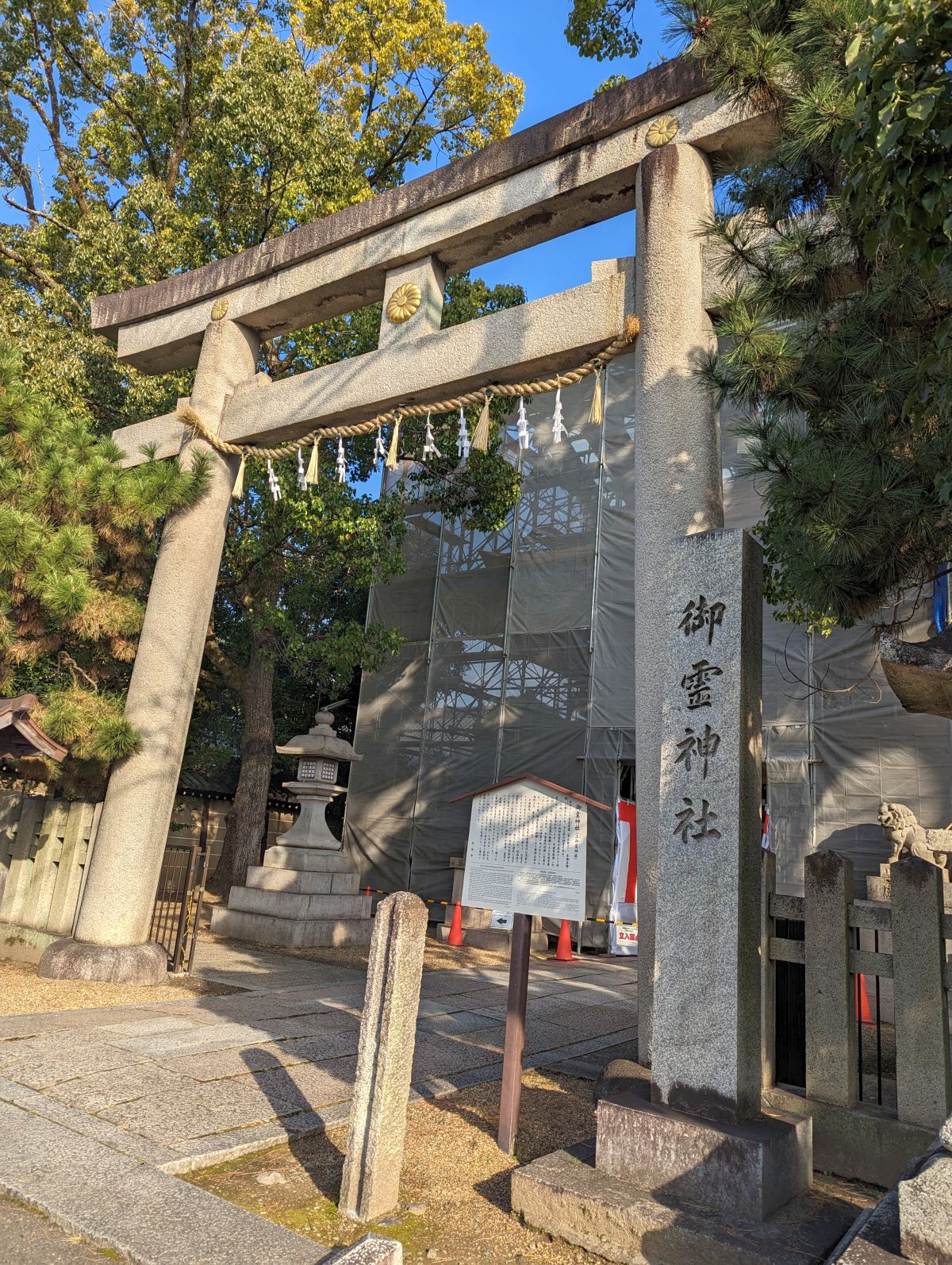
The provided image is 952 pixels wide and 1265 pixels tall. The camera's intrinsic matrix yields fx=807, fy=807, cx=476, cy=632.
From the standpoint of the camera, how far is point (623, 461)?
1307cm

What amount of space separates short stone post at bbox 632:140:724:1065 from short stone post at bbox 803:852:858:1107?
762 mm

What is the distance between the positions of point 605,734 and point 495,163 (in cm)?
810

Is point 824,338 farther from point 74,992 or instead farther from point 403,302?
point 74,992

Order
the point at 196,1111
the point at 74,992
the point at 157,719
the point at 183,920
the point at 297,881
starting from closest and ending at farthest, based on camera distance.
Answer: the point at 196,1111 → the point at 74,992 → the point at 157,719 → the point at 183,920 → the point at 297,881

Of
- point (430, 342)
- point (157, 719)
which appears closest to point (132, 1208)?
point (157, 719)

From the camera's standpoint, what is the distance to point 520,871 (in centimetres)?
377

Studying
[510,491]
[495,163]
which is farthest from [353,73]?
[495,163]

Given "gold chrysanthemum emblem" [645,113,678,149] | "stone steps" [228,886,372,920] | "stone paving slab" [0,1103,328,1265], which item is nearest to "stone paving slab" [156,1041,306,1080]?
"stone paving slab" [0,1103,328,1265]

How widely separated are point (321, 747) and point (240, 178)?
7.83 meters

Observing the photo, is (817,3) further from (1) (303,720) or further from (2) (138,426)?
(1) (303,720)

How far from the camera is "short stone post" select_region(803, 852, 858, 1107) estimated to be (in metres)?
3.69

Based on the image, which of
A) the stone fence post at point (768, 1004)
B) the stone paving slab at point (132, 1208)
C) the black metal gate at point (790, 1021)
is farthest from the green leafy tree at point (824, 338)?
the stone paving slab at point (132, 1208)

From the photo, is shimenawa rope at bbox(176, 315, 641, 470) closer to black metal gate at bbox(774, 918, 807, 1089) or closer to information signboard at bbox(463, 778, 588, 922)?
information signboard at bbox(463, 778, 588, 922)

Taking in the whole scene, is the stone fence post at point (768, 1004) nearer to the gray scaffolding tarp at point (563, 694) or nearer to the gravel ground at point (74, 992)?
the gravel ground at point (74, 992)
